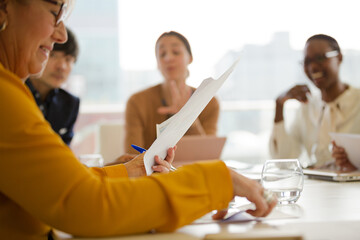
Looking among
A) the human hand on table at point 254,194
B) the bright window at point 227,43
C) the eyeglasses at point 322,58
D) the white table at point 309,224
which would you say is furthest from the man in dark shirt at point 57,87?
the bright window at point 227,43

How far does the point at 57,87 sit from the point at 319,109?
1.61m

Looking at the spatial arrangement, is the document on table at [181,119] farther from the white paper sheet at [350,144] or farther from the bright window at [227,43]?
the bright window at [227,43]

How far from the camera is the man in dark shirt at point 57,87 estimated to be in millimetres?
2533

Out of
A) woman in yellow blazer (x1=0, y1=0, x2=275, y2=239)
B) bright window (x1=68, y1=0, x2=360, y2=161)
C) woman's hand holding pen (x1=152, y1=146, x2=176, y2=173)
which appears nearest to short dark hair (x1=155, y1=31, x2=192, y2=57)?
woman's hand holding pen (x1=152, y1=146, x2=176, y2=173)

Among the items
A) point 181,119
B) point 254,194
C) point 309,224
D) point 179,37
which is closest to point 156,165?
point 181,119

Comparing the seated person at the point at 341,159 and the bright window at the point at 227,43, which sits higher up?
the bright window at the point at 227,43

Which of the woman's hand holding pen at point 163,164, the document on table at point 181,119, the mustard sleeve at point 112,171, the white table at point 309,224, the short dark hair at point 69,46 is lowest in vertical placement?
the white table at point 309,224

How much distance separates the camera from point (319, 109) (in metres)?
2.48

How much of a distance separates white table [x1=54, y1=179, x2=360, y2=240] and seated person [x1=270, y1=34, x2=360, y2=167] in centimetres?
117

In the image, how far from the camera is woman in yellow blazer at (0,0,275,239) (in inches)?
28.4

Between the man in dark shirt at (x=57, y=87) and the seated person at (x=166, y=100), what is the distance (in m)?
0.44

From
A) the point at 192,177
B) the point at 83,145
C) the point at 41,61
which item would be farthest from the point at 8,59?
the point at 83,145

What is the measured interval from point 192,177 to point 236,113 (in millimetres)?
4253

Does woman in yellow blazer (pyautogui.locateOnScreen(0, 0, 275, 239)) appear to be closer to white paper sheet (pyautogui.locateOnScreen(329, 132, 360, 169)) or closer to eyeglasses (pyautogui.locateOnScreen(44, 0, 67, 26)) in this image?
eyeglasses (pyautogui.locateOnScreen(44, 0, 67, 26))
